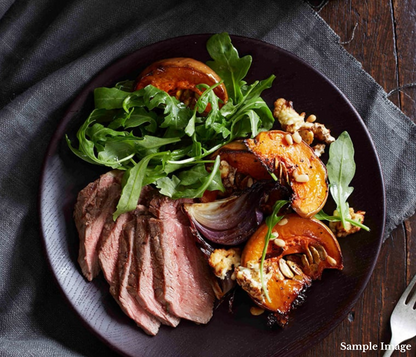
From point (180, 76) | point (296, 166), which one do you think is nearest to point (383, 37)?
point (296, 166)

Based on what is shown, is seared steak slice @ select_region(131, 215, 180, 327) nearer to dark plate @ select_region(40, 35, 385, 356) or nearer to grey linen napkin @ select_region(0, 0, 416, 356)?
dark plate @ select_region(40, 35, 385, 356)

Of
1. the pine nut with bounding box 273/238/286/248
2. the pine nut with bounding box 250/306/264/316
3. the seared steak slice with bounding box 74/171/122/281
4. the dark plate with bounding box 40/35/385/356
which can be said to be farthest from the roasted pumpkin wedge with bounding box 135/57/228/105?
the pine nut with bounding box 250/306/264/316

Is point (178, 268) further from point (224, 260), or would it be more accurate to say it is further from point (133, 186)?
point (133, 186)

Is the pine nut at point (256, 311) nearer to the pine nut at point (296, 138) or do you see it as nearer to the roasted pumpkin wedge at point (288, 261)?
the roasted pumpkin wedge at point (288, 261)

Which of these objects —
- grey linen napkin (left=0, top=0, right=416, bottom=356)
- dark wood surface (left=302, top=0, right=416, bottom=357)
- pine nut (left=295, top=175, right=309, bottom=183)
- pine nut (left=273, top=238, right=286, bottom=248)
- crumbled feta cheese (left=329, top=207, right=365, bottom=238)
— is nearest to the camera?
pine nut (left=295, top=175, right=309, bottom=183)

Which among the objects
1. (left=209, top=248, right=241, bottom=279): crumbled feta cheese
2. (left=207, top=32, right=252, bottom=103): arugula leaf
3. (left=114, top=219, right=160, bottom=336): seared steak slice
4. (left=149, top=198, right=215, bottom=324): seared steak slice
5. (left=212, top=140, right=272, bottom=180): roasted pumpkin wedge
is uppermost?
(left=207, top=32, right=252, bottom=103): arugula leaf

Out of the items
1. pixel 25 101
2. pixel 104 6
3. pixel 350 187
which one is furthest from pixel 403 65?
pixel 25 101
